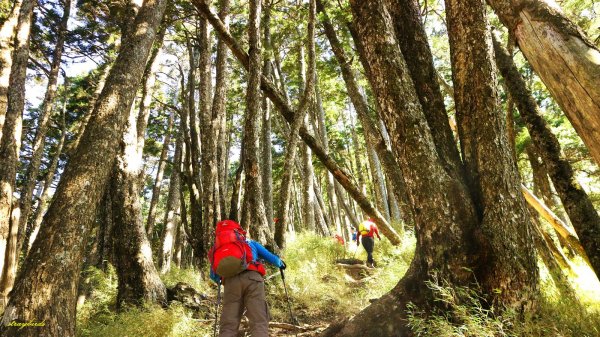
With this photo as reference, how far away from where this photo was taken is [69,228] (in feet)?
11.1

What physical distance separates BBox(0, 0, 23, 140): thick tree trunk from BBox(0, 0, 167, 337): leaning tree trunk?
5.77 metres

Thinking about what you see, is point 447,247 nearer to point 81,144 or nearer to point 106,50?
point 81,144

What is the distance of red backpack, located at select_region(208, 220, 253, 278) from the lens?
4.04 metres

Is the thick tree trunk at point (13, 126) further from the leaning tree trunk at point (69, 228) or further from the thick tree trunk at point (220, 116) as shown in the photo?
the leaning tree trunk at point (69, 228)

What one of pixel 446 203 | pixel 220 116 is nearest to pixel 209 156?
pixel 220 116

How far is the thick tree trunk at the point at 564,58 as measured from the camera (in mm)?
2268

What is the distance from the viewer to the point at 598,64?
2254 millimetres

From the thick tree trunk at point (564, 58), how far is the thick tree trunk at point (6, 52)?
1012 cm

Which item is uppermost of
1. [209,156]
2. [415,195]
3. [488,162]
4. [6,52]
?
[6,52]

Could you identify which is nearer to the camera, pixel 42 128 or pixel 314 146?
pixel 314 146

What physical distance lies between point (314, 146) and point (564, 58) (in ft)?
17.2

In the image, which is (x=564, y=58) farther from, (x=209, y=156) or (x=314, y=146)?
(x=209, y=156)

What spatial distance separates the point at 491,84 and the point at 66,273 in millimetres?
4682

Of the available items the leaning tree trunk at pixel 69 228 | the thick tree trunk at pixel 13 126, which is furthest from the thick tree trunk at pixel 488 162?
the thick tree trunk at pixel 13 126
